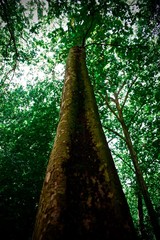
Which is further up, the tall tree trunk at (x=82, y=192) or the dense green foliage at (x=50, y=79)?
the dense green foliage at (x=50, y=79)

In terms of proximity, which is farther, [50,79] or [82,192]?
[50,79]

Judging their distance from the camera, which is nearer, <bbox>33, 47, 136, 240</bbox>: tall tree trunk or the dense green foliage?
<bbox>33, 47, 136, 240</bbox>: tall tree trunk

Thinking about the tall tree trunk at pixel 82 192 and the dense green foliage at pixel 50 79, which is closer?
the tall tree trunk at pixel 82 192

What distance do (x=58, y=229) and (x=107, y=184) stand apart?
60 cm

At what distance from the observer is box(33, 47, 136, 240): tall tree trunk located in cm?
140

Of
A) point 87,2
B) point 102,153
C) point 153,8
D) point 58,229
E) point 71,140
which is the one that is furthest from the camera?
point 153,8

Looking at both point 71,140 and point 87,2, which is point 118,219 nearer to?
point 71,140

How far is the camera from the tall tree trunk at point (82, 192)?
4.59ft

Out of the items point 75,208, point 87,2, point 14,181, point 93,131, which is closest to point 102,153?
point 93,131

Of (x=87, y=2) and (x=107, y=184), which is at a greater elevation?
(x=87, y=2)

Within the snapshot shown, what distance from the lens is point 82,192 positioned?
1.71 m

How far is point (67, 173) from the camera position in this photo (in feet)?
6.11

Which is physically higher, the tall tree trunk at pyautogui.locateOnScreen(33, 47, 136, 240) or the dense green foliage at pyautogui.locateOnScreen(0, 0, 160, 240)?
the dense green foliage at pyautogui.locateOnScreen(0, 0, 160, 240)

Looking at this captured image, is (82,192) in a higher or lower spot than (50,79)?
lower
